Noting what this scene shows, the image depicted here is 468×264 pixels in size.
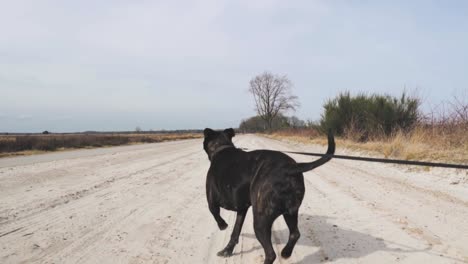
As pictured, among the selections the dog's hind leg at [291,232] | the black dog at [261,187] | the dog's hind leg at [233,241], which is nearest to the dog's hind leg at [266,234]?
the black dog at [261,187]

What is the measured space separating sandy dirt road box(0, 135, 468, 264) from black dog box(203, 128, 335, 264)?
0.48m

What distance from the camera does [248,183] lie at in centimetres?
304

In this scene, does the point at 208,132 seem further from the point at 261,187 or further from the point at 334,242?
the point at 334,242

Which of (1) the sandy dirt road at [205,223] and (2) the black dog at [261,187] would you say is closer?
(2) the black dog at [261,187]

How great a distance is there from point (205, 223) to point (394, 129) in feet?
42.2

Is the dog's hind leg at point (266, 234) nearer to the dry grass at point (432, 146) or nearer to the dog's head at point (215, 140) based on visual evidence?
the dog's head at point (215, 140)

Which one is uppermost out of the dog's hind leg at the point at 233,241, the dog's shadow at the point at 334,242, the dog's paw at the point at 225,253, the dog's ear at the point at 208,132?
the dog's ear at the point at 208,132

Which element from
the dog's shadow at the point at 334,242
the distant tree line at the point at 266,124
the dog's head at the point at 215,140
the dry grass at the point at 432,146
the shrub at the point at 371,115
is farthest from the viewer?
the distant tree line at the point at 266,124

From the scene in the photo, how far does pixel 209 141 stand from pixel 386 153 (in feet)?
27.0

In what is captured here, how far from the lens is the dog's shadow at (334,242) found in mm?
3191

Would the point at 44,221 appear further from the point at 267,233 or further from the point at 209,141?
the point at 267,233

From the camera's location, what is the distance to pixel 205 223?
4363 mm

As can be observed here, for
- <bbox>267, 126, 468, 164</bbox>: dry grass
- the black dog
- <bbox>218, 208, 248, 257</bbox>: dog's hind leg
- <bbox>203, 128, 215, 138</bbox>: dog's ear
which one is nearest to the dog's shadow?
<bbox>218, 208, 248, 257</bbox>: dog's hind leg

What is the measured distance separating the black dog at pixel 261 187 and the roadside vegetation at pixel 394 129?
583mm
